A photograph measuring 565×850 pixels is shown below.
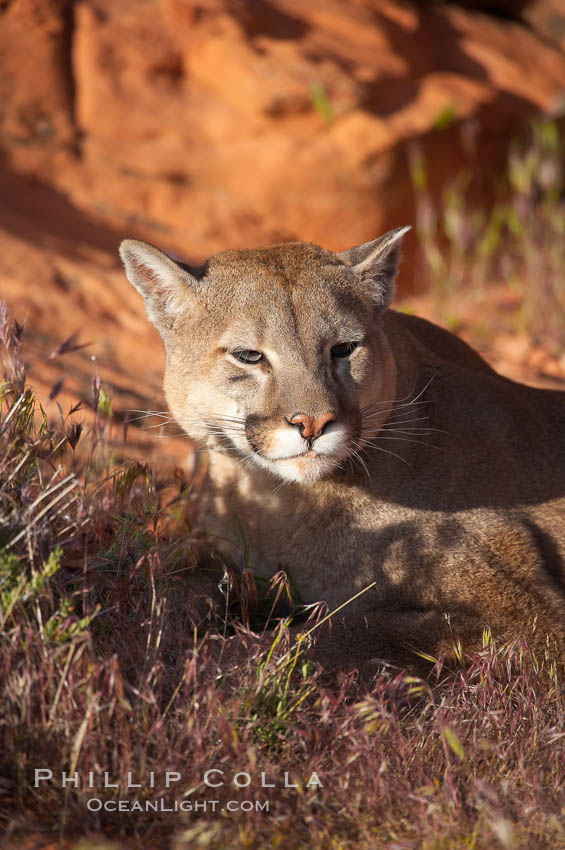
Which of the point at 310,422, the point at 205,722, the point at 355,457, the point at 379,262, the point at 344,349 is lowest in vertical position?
the point at 205,722

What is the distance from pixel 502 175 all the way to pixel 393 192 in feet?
5.39

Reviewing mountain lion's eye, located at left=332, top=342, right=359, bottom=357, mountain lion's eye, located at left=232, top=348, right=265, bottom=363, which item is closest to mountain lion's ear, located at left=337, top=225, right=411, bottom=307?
mountain lion's eye, located at left=332, top=342, right=359, bottom=357

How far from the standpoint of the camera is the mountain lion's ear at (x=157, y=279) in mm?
3750

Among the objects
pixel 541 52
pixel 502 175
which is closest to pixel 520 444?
pixel 502 175

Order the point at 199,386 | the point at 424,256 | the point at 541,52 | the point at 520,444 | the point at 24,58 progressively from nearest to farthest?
the point at 199,386 < the point at 520,444 < the point at 24,58 < the point at 424,256 < the point at 541,52

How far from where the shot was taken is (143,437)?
19.2 ft

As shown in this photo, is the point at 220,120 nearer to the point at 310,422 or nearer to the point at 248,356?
the point at 248,356

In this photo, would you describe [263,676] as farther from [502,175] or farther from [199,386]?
[502,175]

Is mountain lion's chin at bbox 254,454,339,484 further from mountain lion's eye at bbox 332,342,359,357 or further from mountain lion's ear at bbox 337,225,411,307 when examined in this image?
mountain lion's ear at bbox 337,225,411,307

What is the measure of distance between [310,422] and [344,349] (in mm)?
500

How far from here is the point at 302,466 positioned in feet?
11.1

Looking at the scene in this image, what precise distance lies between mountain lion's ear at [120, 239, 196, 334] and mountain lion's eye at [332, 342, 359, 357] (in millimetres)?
719

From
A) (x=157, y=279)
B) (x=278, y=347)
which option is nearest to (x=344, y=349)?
(x=278, y=347)

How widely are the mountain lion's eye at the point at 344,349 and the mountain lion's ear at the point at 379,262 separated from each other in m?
0.37
